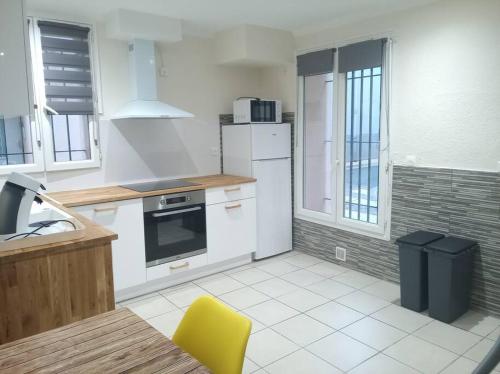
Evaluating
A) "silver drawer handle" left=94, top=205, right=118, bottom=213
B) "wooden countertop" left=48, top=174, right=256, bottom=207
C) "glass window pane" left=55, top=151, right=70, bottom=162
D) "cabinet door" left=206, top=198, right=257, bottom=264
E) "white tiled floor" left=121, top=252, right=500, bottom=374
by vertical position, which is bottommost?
"white tiled floor" left=121, top=252, right=500, bottom=374

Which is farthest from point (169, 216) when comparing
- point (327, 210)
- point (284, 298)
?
point (327, 210)

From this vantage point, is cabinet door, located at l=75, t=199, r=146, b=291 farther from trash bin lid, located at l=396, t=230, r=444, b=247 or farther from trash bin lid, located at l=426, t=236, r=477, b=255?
trash bin lid, located at l=426, t=236, r=477, b=255

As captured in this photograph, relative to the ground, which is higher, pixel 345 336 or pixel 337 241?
pixel 337 241

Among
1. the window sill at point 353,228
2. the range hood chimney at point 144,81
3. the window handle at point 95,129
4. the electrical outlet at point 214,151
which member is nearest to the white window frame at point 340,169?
the window sill at point 353,228

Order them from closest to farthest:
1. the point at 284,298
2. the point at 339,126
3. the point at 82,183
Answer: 1. the point at 284,298
2. the point at 82,183
3. the point at 339,126

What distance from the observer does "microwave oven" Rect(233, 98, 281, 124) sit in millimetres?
4035

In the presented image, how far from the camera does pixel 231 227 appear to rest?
12.8 ft

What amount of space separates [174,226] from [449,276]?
2.18 metres

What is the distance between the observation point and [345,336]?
2.71m

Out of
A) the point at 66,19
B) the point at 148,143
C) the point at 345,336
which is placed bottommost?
the point at 345,336

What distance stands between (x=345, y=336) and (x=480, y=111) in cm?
186

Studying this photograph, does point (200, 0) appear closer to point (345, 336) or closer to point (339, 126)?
point (339, 126)

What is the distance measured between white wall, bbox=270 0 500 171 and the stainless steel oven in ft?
5.91

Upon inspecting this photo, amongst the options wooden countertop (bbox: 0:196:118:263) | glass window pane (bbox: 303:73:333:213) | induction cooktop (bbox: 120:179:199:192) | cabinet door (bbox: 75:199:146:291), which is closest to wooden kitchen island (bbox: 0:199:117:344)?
wooden countertop (bbox: 0:196:118:263)
